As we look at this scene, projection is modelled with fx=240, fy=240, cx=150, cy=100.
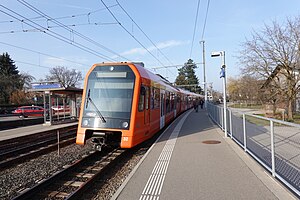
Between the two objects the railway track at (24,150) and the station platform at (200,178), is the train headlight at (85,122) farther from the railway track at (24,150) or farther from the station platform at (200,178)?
the railway track at (24,150)

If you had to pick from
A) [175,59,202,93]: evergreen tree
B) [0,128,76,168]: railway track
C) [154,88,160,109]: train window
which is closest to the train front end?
[0,128,76,168]: railway track

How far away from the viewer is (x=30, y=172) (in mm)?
6891

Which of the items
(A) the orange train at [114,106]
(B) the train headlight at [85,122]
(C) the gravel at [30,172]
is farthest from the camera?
(B) the train headlight at [85,122]

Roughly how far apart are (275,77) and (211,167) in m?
17.7

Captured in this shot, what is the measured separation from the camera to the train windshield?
7.95m

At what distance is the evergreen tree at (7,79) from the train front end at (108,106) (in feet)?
159

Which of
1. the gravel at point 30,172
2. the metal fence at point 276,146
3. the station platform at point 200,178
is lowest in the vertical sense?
the gravel at point 30,172

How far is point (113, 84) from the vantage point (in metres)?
8.31

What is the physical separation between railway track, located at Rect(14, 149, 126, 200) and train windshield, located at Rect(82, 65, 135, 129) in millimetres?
1209

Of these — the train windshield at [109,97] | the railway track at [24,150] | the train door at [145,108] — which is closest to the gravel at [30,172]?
the railway track at [24,150]

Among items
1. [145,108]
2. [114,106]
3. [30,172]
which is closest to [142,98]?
[145,108]

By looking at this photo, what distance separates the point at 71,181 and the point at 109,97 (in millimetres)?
3133

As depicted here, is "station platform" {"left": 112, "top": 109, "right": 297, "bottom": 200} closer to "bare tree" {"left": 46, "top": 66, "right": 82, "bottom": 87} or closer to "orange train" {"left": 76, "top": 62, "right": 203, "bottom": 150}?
"orange train" {"left": 76, "top": 62, "right": 203, "bottom": 150}

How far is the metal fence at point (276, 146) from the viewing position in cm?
427
